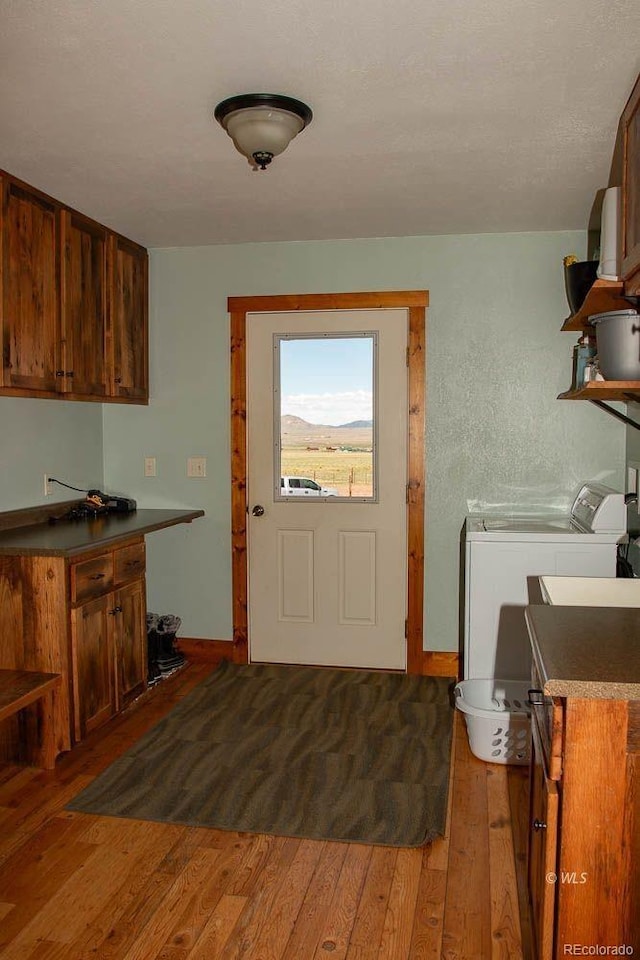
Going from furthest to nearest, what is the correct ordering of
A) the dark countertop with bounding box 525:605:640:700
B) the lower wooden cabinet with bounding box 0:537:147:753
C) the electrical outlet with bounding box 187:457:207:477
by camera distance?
the electrical outlet with bounding box 187:457:207:477
the lower wooden cabinet with bounding box 0:537:147:753
the dark countertop with bounding box 525:605:640:700

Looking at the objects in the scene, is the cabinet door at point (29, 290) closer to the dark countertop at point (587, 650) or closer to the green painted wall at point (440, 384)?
the green painted wall at point (440, 384)

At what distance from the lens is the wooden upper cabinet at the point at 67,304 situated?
3066 mm

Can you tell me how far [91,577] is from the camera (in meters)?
3.23

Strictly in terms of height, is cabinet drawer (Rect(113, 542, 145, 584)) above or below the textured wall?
below


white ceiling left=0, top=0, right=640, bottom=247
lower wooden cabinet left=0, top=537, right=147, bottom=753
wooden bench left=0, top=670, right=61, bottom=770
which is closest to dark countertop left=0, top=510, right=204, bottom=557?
lower wooden cabinet left=0, top=537, right=147, bottom=753

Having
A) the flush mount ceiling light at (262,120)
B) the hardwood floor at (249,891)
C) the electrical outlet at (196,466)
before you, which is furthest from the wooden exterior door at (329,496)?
the flush mount ceiling light at (262,120)

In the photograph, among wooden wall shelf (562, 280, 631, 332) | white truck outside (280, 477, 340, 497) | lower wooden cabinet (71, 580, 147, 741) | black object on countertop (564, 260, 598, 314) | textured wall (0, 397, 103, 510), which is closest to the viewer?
wooden wall shelf (562, 280, 631, 332)

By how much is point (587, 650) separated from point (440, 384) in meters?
2.56

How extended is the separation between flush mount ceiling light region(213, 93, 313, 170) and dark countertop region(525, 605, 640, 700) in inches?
63.6

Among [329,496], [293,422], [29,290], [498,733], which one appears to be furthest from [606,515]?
[29,290]

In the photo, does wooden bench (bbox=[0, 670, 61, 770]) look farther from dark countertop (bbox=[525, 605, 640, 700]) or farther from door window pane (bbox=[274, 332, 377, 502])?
dark countertop (bbox=[525, 605, 640, 700])

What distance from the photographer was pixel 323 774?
3.00m

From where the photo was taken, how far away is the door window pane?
414 cm

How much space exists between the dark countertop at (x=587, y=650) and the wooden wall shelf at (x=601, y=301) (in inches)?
35.7
